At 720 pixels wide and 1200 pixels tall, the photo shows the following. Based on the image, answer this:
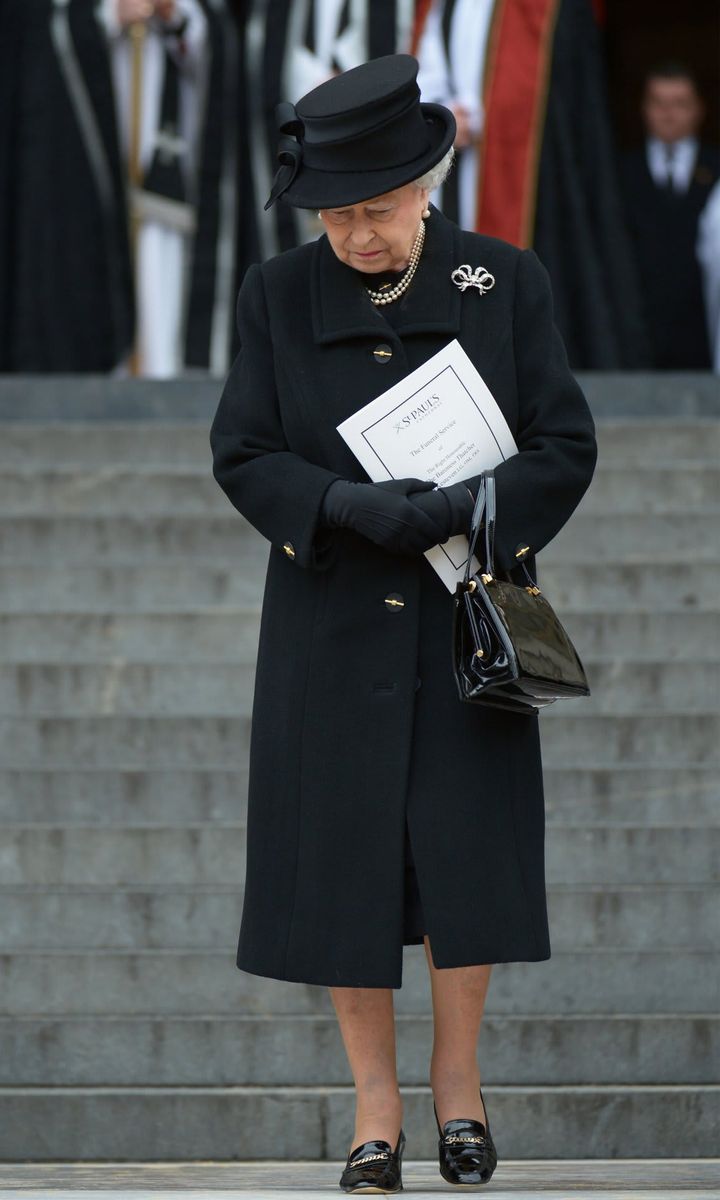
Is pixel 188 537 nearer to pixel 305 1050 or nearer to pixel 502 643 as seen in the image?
pixel 305 1050

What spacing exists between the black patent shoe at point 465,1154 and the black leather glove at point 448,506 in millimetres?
937

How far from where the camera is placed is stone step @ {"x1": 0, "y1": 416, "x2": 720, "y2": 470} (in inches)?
304

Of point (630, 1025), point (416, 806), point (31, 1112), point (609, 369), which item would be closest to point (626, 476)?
point (609, 369)

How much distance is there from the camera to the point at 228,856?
5.32 m

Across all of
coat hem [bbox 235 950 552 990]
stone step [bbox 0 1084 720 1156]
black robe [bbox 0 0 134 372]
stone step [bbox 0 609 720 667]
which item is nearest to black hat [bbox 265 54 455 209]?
coat hem [bbox 235 950 552 990]

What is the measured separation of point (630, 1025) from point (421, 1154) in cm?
53

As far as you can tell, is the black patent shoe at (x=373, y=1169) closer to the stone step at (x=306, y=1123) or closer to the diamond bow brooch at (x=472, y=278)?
the stone step at (x=306, y=1123)

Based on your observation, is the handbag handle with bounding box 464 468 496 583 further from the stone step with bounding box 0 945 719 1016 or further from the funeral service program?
the stone step with bounding box 0 945 719 1016

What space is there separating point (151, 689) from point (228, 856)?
39.1 inches

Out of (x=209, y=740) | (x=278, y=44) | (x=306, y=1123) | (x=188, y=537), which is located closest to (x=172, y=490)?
(x=188, y=537)

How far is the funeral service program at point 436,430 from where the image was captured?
356 centimetres

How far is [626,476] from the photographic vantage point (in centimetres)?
738

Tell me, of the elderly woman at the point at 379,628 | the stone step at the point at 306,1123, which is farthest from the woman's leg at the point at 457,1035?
the stone step at the point at 306,1123

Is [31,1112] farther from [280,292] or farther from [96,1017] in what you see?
[280,292]
